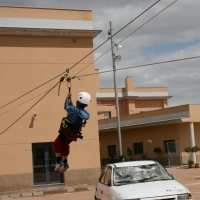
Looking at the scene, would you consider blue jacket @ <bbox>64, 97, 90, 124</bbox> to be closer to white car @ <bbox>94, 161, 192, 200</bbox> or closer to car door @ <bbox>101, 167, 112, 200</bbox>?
white car @ <bbox>94, 161, 192, 200</bbox>

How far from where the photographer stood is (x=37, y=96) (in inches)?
920

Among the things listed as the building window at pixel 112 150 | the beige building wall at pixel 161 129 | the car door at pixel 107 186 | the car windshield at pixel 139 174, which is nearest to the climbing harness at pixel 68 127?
the car door at pixel 107 186

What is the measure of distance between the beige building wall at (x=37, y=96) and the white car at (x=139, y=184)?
34.0 ft

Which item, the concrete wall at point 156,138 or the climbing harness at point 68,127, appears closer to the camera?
the climbing harness at point 68,127

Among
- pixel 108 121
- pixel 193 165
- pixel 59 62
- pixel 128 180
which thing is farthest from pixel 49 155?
pixel 108 121

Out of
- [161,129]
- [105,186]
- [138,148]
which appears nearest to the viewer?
[105,186]

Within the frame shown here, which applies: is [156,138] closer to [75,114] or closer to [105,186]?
[105,186]

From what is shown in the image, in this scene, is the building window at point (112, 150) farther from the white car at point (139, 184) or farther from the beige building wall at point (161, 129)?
the white car at point (139, 184)

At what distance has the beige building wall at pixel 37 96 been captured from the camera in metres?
22.8

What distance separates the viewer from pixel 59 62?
78.0 feet

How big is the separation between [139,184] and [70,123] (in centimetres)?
254

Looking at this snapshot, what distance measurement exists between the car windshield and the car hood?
0.42 metres

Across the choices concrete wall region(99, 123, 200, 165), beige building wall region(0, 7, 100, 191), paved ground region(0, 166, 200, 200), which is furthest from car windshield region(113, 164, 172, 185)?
concrete wall region(99, 123, 200, 165)

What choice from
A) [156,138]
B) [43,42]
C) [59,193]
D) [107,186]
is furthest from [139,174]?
[156,138]
